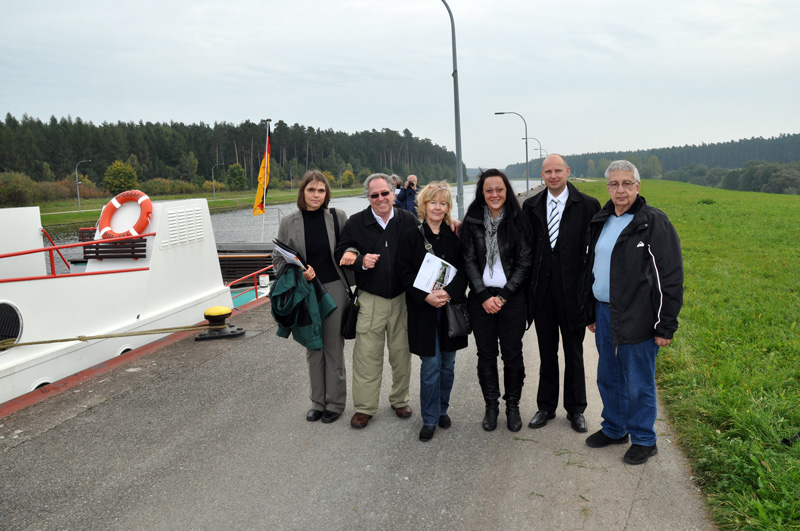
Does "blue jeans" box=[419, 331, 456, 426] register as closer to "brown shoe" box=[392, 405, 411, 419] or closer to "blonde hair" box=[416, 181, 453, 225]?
"brown shoe" box=[392, 405, 411, 419]

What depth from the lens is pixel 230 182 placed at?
3356 inches

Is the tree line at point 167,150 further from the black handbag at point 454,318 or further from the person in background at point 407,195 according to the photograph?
the black handbag at point 454,318

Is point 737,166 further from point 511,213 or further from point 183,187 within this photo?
point 511,213

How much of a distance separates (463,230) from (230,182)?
283ft

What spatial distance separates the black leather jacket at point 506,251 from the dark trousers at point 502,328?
0.37 ft

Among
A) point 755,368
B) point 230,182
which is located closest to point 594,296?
point 755,368

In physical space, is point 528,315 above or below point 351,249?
below

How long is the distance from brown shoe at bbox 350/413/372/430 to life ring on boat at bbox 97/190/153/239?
480 cm

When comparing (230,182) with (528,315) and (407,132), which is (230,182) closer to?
(407,132)

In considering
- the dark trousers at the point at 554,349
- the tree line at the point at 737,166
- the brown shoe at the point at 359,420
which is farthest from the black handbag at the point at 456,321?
the tree line at the point at 737,166

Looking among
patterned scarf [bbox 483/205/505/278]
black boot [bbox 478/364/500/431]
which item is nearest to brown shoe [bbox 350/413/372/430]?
black boot [bbox 478/364/500/431]

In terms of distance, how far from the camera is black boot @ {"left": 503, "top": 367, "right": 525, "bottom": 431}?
427cm

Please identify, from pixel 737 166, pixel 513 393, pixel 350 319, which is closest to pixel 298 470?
pixel 350 319

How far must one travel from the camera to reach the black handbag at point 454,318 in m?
4.10
